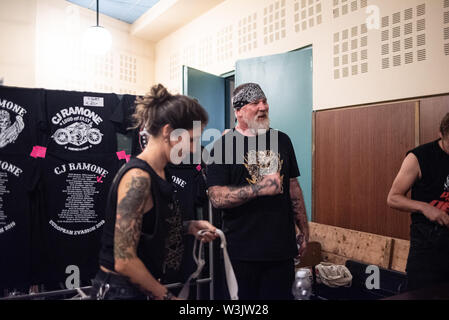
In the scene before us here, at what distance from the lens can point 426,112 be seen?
8.53 feet

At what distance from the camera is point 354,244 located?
300 centimetres

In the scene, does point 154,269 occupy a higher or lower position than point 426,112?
lower

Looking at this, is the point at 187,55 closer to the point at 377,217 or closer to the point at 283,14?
the point at 283,14

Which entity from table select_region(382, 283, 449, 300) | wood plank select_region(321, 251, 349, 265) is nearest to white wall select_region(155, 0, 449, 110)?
wood plank select_region(321, 251, 349, 265)

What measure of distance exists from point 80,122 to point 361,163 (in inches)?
89.2

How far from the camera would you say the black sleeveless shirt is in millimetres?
1057

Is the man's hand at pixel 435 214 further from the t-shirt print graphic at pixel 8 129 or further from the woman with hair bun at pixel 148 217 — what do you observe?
the t-shirt print graphic at pixel 8 129

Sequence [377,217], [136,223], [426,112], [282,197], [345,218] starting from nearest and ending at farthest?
[136,223]
[282,197]
[426,112]
[377,217]
[345,218]

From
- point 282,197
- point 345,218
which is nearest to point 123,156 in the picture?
point 282,197

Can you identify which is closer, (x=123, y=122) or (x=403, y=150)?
(x=123, y=122)

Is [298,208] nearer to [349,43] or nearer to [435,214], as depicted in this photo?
[435,214]

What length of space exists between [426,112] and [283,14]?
1820 mm

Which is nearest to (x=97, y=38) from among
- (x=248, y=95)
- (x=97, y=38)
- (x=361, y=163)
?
(x=97, y=38)

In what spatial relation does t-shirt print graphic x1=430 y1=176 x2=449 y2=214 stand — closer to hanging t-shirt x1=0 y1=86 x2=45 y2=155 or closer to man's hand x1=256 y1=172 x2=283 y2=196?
man's hand x1=256 y1=172 x2=283 y2=196
